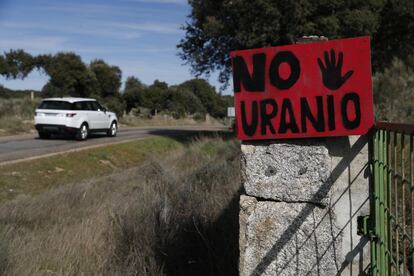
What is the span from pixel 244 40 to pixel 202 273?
20.5m

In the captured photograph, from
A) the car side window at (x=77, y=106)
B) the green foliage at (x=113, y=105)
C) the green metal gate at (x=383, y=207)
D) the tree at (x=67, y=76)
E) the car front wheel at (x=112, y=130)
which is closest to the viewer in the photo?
the green metal gate at (x=383, y=207)

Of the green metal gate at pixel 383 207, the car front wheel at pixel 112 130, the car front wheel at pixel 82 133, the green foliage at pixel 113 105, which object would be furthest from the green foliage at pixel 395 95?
the green foliage at pixel 113 105

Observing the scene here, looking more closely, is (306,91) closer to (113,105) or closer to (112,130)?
(112,130)

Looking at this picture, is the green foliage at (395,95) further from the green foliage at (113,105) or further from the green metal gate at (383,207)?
the green foliage at (113,105)

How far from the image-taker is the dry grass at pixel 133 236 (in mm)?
4898

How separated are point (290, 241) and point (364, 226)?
1.53 ft

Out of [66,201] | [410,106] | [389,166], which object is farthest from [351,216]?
[410,106]

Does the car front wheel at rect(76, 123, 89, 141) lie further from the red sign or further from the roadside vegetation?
the red sign

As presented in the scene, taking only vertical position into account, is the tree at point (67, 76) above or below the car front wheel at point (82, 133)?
above

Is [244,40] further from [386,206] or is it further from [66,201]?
[386,206]

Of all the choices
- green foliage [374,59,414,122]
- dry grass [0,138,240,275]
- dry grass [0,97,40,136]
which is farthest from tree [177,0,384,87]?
dry grass [0,138,240,275]

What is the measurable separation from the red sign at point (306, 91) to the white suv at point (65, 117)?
20152 mm

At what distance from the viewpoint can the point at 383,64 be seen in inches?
1078

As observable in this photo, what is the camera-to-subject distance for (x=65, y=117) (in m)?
23.2
